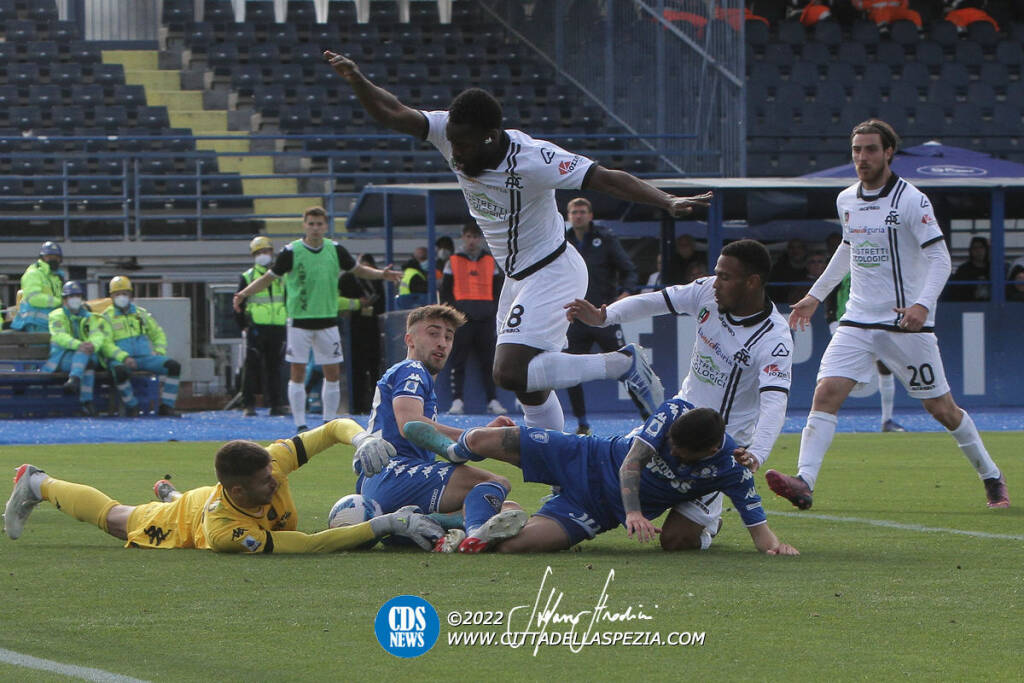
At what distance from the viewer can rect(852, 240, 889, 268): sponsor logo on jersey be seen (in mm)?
8742

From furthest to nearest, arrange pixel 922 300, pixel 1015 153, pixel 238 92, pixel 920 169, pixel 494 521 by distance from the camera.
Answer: pixel 238 92 → pixel 1015 153 → pixel 920 169 → pixel 922 300 → pixel 494 521

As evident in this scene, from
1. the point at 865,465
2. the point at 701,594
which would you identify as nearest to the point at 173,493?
the point at 701,594

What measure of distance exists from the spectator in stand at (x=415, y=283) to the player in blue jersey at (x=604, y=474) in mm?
12989

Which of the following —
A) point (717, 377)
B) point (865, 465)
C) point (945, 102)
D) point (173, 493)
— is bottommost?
point (865, 465)

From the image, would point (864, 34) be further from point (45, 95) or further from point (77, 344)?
point (77, 344)

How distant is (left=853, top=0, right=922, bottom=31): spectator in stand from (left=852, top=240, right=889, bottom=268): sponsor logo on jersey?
2259cm

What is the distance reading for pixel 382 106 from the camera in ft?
24.2

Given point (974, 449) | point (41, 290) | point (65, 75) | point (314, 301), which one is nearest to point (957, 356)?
point (314, 301)

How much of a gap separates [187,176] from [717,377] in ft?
63.4

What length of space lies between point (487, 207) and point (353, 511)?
1.87 meters

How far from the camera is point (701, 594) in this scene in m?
5.34

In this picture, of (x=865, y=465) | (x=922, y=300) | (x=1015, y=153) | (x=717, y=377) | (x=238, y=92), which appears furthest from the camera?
(x=238, y=92)

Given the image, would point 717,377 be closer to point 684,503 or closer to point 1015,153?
point 684,503

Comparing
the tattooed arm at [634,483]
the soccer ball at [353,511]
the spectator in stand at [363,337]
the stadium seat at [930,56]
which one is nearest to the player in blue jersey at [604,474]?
the tattooed arm at [634,483]
